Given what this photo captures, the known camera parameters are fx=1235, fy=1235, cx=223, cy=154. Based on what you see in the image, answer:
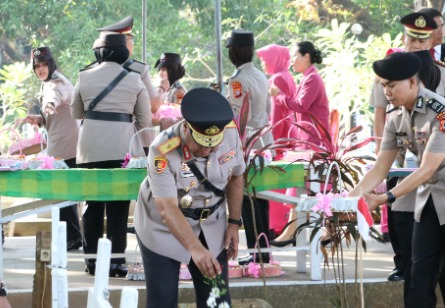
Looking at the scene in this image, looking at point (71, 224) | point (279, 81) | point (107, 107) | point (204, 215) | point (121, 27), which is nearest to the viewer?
point (204, 215)

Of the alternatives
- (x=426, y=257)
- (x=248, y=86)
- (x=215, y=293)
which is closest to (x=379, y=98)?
(x=248, y=86)

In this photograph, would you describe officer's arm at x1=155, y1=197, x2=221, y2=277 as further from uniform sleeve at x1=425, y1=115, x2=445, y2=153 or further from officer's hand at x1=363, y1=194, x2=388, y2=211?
uniform sleeve at x1=425, y1=115, x2=445, y2=153

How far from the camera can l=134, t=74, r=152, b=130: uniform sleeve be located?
796 centimetres

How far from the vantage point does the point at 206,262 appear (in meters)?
5.23

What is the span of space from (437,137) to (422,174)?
0.19m

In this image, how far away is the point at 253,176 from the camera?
7.03 meters

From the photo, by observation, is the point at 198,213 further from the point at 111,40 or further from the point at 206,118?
the point at 111,40

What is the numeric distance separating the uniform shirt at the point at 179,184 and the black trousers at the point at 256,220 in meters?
2.55

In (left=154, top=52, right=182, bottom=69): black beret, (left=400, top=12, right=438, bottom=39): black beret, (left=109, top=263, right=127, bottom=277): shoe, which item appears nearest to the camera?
(left=400, top=12, right=438, bottom=39): black beret

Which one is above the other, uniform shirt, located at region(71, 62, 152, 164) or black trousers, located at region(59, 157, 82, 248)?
uniform shirt, located at region(71, 62, 152, 164)

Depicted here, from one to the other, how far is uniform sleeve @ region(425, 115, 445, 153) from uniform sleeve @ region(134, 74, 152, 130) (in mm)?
2811

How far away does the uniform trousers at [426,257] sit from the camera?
19.2ft

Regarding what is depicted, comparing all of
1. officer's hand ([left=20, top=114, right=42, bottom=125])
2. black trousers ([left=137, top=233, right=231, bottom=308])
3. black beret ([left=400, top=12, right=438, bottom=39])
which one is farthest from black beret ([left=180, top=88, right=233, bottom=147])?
officer's hand ([left=20, top=114, right=42, bottom=125])

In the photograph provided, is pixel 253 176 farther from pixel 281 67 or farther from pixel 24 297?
pixel 281 67
